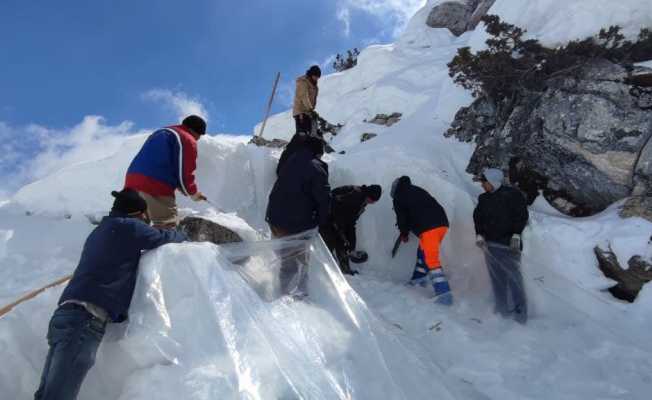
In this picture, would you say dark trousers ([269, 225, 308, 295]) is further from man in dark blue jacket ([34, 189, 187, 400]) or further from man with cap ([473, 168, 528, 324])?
man with cap ([473, 168, 528, 324])

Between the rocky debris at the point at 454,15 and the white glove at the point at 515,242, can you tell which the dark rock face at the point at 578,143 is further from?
the rocky debris at the point at 454,15

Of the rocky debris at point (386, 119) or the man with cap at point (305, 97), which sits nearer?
the man with cap at point (305, 97)

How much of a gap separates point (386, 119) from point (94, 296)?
495 inches

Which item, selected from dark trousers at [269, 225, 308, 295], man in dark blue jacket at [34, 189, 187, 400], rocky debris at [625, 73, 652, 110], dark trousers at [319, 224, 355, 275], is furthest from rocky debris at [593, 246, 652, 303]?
man in dark blue jacket at [34, 189, 187, 400]

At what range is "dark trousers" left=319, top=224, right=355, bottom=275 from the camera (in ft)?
16.5

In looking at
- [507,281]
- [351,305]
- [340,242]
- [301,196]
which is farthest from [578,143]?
[351,305]

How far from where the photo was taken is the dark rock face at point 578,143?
564 cm

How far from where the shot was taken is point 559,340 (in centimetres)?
372

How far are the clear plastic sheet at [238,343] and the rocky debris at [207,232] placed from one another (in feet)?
5.11

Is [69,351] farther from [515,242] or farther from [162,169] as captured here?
[515,242]

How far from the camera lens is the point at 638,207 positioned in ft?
16.7

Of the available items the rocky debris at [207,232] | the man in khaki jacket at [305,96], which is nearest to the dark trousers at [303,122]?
the man in khaki jacket at [305,96]

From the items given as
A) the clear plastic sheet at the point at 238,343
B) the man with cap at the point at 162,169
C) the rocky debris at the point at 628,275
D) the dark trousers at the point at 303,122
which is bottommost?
the rocky debris at the point at 628,275

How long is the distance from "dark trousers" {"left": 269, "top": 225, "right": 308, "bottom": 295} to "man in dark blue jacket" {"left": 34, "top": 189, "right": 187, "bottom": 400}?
99cm
